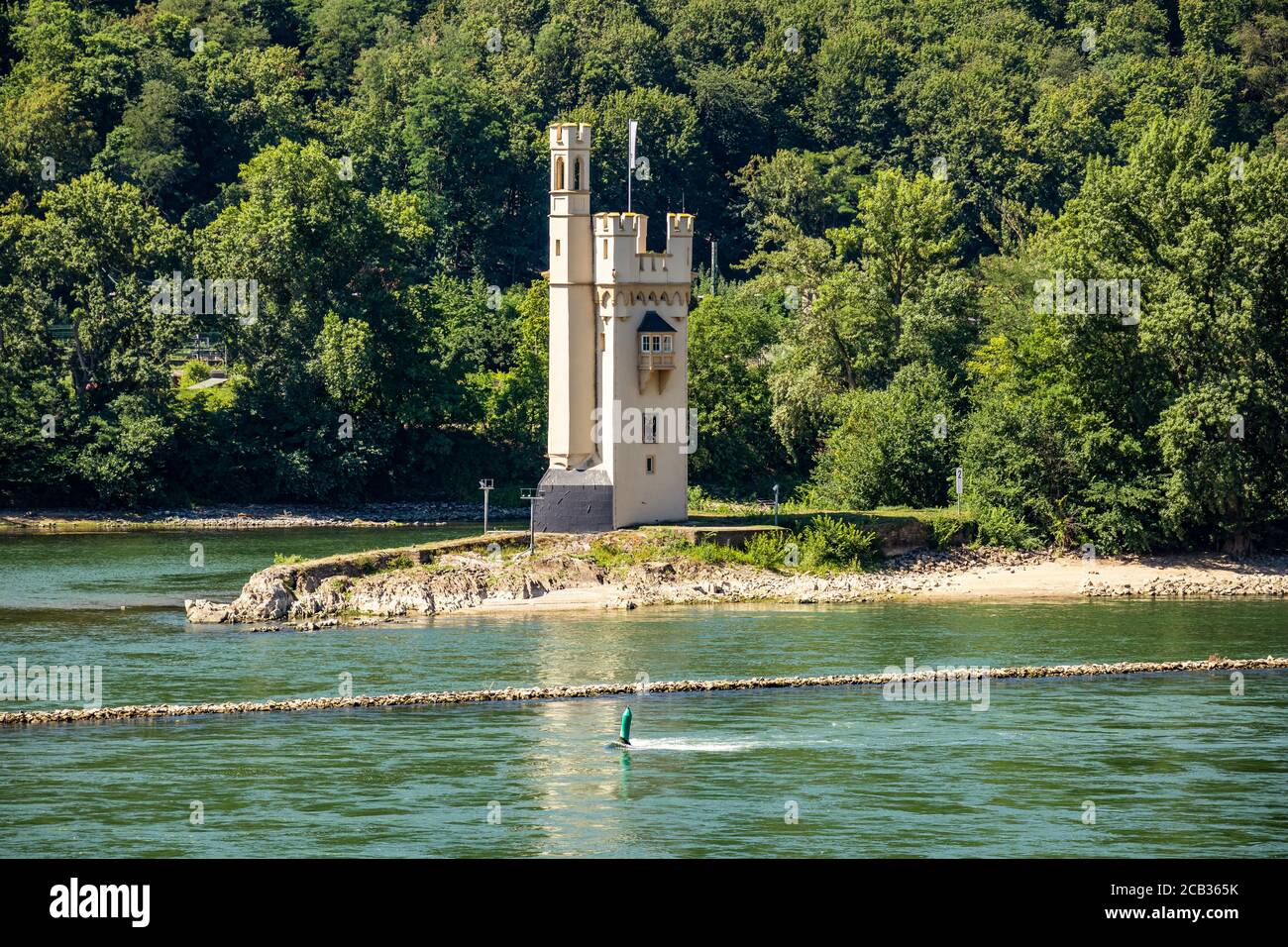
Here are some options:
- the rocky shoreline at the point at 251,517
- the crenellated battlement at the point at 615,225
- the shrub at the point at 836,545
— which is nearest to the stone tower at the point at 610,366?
the crenellated battlement at the point at 615,225

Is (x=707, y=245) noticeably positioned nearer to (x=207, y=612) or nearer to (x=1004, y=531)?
(x=1004, y=531)

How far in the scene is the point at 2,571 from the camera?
283ft

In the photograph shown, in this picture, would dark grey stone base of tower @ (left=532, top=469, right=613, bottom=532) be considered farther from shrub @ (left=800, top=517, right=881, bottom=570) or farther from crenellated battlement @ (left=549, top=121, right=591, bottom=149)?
crenellated battlement @ (left=549, top=121, right=591, bottom=149)

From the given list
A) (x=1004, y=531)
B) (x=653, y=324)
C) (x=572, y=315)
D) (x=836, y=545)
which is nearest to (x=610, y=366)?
(x=653, y=324)

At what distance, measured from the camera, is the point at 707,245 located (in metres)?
155

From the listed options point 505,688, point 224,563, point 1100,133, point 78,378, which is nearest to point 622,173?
point 1100,133

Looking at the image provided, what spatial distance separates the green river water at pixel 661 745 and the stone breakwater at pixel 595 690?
71 centimetres

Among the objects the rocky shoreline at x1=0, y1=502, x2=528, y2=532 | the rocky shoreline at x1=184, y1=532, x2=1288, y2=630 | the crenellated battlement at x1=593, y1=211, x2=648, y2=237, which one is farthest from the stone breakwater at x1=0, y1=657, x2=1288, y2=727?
the rocky shoreline at x1=0, y1=502, x2=528, y2=532

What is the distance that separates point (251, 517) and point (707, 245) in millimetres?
56938

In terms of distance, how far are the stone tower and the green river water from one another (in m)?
6.42

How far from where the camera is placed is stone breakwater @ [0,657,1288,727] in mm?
59031
